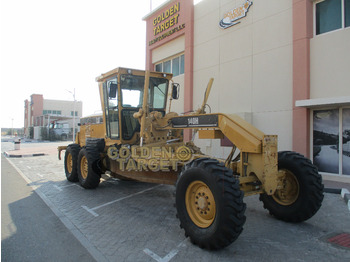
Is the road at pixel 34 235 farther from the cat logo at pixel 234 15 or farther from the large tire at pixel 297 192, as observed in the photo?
the cat logo at pixel 234 15

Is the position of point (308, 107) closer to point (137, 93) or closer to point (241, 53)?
point (241, 53)

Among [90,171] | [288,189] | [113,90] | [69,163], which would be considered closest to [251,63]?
[113,90]

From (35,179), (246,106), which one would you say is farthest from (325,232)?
(35,179)

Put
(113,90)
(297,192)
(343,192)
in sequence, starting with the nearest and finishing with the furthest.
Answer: (297,192) < (343,192) < (113,90)

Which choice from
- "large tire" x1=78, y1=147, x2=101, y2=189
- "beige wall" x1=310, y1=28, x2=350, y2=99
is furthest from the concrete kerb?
"large tire" x1=78, y1=147, x2=101, y2=189

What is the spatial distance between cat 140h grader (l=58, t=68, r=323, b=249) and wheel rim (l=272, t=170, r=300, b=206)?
0.02m

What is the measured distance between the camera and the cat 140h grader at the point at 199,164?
3604mm

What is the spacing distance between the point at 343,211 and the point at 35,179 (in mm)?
9389

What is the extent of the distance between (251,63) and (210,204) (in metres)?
7.93

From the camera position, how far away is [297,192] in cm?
462

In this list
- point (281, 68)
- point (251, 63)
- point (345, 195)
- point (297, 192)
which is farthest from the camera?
point (251, 63)

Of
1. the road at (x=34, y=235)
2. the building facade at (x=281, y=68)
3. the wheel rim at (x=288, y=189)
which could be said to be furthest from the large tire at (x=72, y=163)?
the wheel rim at (x=288, y=189)

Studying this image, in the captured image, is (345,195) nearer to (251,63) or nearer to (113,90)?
(251,63)

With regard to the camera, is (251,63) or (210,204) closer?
(210,204)
